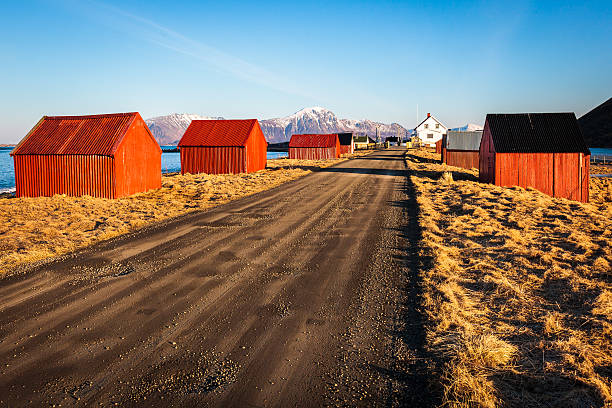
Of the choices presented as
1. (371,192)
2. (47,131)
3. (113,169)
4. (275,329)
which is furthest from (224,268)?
(47,131)

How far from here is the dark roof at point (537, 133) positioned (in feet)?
73.0

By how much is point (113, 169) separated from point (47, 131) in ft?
18.9

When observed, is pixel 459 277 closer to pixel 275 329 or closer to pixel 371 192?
pixel 275 329

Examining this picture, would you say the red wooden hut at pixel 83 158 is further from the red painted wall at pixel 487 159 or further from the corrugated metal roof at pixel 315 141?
the corrugated metal roof at pixel 315 141

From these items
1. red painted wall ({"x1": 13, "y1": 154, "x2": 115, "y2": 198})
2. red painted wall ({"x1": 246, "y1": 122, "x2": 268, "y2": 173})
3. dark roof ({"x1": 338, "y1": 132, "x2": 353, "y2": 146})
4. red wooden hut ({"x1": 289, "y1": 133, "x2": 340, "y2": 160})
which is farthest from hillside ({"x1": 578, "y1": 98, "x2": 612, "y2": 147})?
red painted wall ({"x1": 13, "y1": 154, "x2": 115, "y2": 198})

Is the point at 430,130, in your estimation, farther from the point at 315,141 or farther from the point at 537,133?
the point at 537,133

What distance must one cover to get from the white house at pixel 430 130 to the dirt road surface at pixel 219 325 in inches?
3994

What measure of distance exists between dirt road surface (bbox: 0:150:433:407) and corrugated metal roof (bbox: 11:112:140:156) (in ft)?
38.5

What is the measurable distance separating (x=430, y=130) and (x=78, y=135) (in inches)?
3910

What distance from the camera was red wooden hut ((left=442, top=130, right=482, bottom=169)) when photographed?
4027cm

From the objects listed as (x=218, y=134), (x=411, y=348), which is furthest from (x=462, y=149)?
(x=411, y=348)

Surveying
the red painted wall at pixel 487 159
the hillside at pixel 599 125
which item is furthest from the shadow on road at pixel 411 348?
the hillside at pixel 599 125

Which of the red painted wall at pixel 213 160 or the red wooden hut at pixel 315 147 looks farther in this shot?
the red wooden hut at pixel 315 147

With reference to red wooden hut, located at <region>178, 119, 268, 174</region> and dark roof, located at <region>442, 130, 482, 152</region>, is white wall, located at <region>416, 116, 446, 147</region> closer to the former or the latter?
dark roof, located at <region>442, 130, 482, 152</region>
